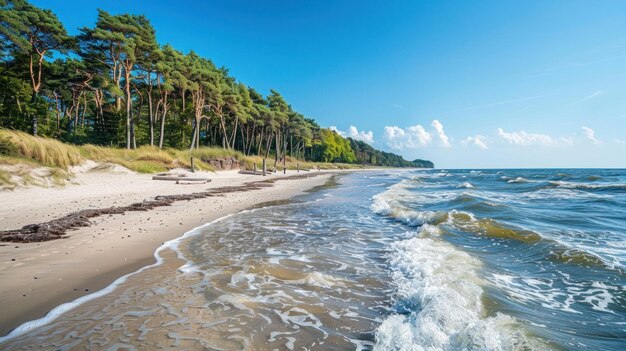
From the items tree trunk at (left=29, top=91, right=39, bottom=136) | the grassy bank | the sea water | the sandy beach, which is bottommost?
the sea water

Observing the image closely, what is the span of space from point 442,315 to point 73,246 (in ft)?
21.5

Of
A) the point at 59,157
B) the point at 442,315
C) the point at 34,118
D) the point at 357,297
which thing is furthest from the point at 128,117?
A: the point at 442,315

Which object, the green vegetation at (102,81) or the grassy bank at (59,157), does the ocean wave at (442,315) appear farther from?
the green vegetation at (102,81)

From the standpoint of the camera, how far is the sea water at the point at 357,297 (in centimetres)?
299

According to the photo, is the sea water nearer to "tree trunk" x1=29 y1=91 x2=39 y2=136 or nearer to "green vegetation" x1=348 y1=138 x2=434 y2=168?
"tree trunk" x1=29 y1=91 x2=39 y2=136

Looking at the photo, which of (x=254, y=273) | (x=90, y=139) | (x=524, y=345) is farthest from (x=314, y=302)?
(x=90, y=139)

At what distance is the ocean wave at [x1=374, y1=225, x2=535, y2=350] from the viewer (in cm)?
297

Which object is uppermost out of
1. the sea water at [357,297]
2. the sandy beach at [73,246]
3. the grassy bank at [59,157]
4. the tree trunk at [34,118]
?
the tree trunk at [34,118]

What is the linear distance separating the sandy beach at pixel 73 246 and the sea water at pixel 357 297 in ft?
1.44

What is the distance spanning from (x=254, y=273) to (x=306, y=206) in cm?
875

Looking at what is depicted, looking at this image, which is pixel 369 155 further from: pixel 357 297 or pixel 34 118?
pixel 357 297

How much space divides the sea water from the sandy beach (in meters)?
0.44

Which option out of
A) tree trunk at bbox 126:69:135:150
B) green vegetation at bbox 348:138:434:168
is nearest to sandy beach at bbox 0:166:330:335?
tree trunk at bbox 126:69:135:150

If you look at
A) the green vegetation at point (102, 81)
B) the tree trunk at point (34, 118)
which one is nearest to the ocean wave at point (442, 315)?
the green vegetation at point (102, 81)
